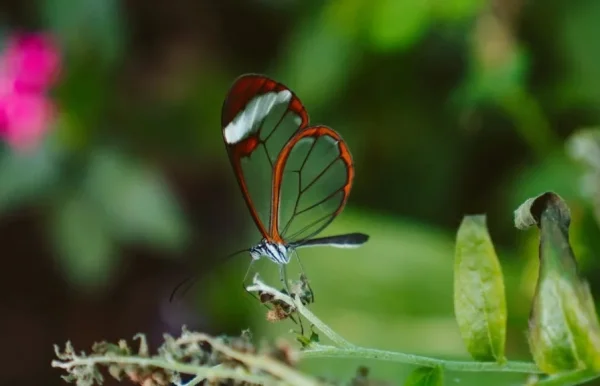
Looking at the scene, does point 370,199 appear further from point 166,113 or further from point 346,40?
point 166,113

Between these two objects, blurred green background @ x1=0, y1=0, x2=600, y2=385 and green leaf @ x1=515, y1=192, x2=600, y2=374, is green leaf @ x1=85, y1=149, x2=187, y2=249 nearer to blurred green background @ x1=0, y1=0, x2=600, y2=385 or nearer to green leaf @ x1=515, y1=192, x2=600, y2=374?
blurred green background @ x1=0, y1=0, x2=600, y2=385

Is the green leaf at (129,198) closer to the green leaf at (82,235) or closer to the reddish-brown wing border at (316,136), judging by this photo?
the green leaf at (82,235)

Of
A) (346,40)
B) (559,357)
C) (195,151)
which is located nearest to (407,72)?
(346,40)

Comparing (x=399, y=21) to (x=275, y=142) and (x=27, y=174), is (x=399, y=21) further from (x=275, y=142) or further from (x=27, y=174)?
(x=27, y=174)

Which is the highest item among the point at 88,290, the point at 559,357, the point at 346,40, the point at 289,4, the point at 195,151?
the point at 289,4

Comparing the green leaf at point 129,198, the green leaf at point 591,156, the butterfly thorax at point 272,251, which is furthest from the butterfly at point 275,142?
the green leaf at point 129,198

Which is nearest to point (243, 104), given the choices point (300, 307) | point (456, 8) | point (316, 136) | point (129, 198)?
point (316, 136)
